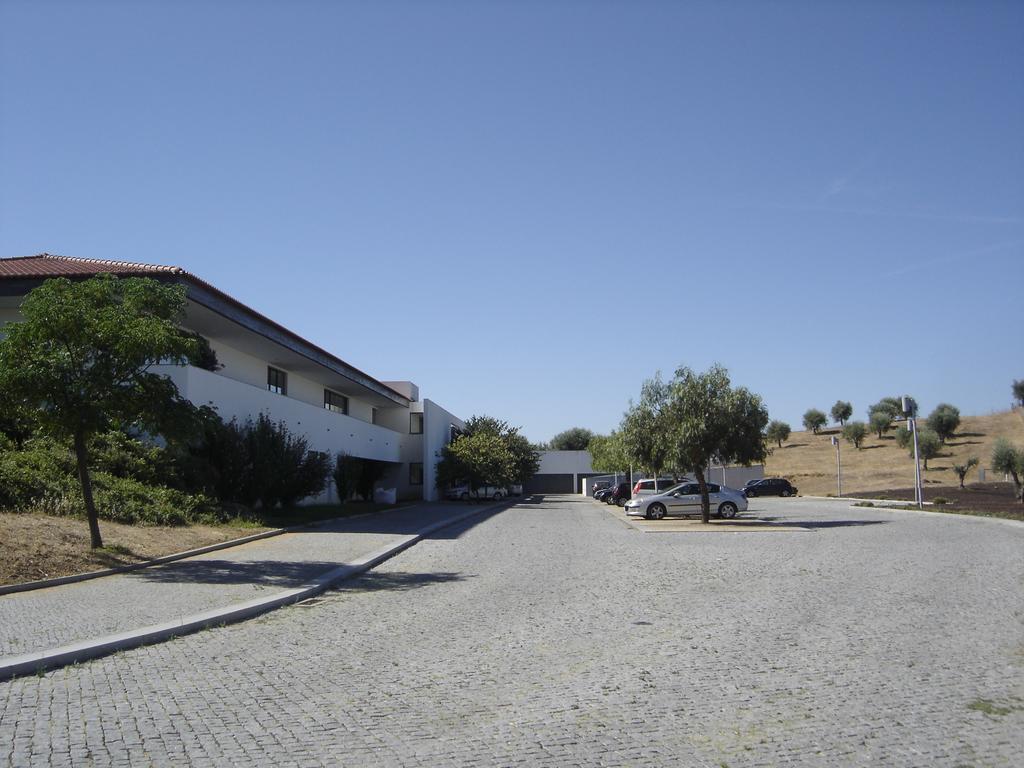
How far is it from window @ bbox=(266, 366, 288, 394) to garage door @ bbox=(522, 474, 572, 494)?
55.2 metres

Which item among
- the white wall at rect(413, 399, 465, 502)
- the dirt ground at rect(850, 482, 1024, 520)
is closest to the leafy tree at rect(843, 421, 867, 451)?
the dirt ground at rect(850, 482, 1024, 520)

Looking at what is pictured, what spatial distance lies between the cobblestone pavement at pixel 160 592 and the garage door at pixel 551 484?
2784 inches

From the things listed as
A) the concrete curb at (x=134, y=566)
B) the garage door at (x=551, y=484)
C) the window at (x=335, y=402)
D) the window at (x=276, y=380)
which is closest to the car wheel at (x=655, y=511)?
the concrete curb at (x=134, y=566)

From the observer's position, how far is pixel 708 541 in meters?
22.8

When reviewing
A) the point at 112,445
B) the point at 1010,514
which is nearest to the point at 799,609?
the point at 112,445

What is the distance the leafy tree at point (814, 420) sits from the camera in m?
109

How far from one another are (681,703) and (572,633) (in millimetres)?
2915

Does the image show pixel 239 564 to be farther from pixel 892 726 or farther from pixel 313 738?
pixel 892 726

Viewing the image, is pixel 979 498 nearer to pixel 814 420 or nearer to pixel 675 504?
pixel 675 504

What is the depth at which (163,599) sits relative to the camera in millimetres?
10969

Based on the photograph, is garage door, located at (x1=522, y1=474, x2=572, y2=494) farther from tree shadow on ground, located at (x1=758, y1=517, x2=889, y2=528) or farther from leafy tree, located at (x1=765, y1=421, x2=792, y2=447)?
tree shadow on ground, located at (x1=758, y1=517, x2=889, y2=528)

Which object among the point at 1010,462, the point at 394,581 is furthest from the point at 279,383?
the point at 1010,462

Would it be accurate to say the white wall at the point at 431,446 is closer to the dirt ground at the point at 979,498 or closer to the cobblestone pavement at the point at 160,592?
the dirt ground at the point at 979,498

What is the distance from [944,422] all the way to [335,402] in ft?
208
